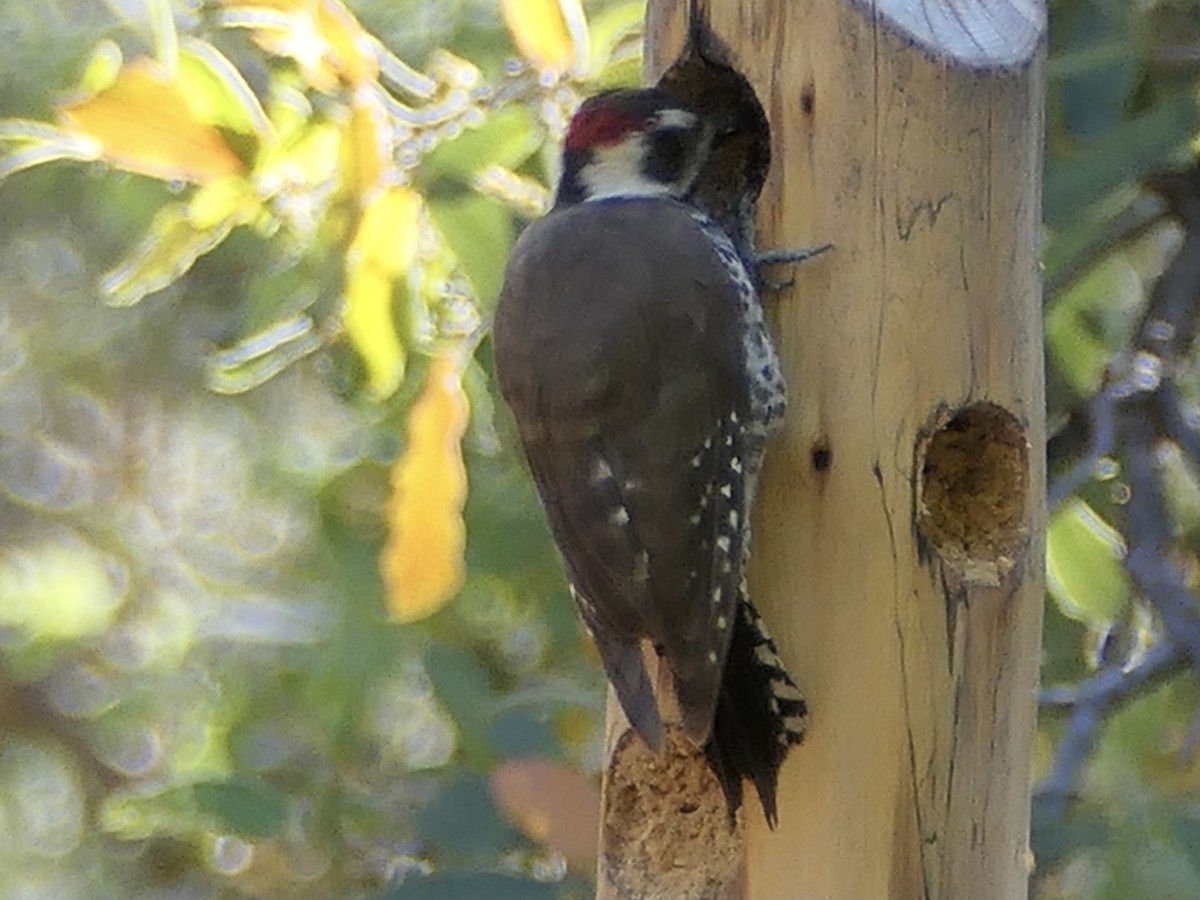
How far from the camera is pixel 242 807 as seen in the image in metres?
2.12

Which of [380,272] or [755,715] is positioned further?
[380,272]

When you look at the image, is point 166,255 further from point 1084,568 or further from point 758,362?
point 1084,568

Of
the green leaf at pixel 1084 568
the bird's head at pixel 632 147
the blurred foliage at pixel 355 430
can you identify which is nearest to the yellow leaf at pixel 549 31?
the blurred foliage at pixel 355 430

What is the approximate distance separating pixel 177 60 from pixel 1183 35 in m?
1.29

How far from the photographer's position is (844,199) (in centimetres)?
176

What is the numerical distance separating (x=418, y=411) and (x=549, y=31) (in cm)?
46

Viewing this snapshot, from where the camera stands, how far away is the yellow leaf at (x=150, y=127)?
2.04m

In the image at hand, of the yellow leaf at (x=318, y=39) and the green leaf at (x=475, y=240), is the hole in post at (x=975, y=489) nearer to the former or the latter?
the green leaf at (x=475, y=240)

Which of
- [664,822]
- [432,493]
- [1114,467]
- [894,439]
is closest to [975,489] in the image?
[894,439]

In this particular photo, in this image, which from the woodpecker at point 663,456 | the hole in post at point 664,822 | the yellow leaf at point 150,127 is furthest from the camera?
the yellow leaf at point 150,127

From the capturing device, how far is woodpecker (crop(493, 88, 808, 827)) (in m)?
1.69

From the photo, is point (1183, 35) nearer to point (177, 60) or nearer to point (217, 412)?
point (177, 60)

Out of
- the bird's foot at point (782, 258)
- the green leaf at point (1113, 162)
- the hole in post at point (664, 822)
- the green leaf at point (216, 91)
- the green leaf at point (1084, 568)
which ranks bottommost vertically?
the green leaf at point (1084, 568)

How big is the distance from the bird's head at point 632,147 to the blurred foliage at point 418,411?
0.16 meters
